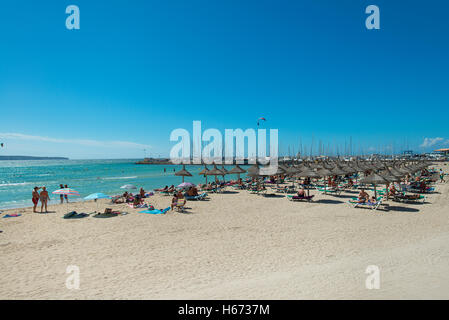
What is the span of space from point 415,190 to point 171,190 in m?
18.6

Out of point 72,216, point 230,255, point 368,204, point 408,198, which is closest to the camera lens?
point 230,255

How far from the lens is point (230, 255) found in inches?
247

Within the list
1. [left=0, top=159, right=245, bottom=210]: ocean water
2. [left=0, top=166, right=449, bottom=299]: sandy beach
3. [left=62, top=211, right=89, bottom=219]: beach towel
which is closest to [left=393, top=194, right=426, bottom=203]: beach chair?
[left=0, top=166, right=449, bottom=299]: sandy beach

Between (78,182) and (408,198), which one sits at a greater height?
(408,198)

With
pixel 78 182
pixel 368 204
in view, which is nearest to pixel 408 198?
pixel 368 204

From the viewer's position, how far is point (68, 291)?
452cm

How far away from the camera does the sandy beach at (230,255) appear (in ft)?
14.6

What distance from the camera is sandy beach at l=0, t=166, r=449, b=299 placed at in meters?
4.44

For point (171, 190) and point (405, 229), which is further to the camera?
point (171, 190)

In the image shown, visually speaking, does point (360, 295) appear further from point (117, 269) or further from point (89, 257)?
point (89, 257)

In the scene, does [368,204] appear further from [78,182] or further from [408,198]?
[78,182]

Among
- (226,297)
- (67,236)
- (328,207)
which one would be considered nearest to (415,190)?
(328,207)

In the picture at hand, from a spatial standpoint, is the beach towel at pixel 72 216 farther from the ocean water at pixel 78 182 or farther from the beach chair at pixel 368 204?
the beach chair at pixel 368 204

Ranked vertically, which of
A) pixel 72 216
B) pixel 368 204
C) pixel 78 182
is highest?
pixel 368 204
